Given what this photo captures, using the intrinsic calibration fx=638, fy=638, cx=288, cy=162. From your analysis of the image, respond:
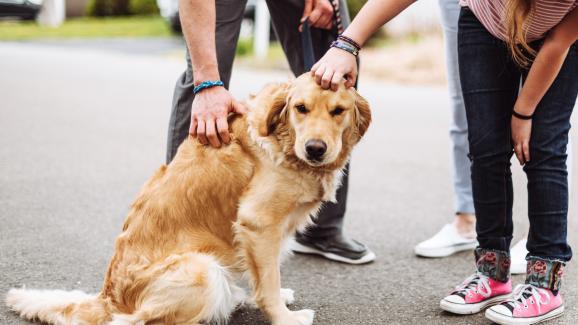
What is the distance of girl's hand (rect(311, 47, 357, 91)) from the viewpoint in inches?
105

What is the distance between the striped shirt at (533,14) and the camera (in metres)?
2.45

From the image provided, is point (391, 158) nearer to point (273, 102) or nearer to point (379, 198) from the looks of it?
point (379, 198)

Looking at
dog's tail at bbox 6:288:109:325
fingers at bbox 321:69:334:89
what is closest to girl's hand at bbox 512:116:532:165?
fingers at bbox 321:69:334:89

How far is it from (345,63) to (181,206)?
3.05ft

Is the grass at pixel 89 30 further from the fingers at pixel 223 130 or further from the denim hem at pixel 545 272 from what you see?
the denim hem at pixel 545 272

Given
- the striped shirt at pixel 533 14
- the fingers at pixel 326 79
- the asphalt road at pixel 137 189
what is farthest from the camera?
the asphalt road at pixel 137 189

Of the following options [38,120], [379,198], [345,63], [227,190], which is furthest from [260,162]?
[38,120]

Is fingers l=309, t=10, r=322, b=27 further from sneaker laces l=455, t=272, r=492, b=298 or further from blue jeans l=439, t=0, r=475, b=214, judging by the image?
sneaker laces l=455, t=272, r=492, b=298

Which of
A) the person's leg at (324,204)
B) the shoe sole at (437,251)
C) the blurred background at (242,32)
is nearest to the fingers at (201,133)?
the person's leg at (324,204)

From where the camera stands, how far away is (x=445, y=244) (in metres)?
3.85

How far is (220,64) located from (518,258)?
199 cm

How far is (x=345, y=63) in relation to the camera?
9.05 ft

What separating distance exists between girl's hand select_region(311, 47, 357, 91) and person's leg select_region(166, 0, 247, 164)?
2.15 ft

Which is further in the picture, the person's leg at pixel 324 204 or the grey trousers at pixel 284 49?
the person's leg at pixel 324 204
